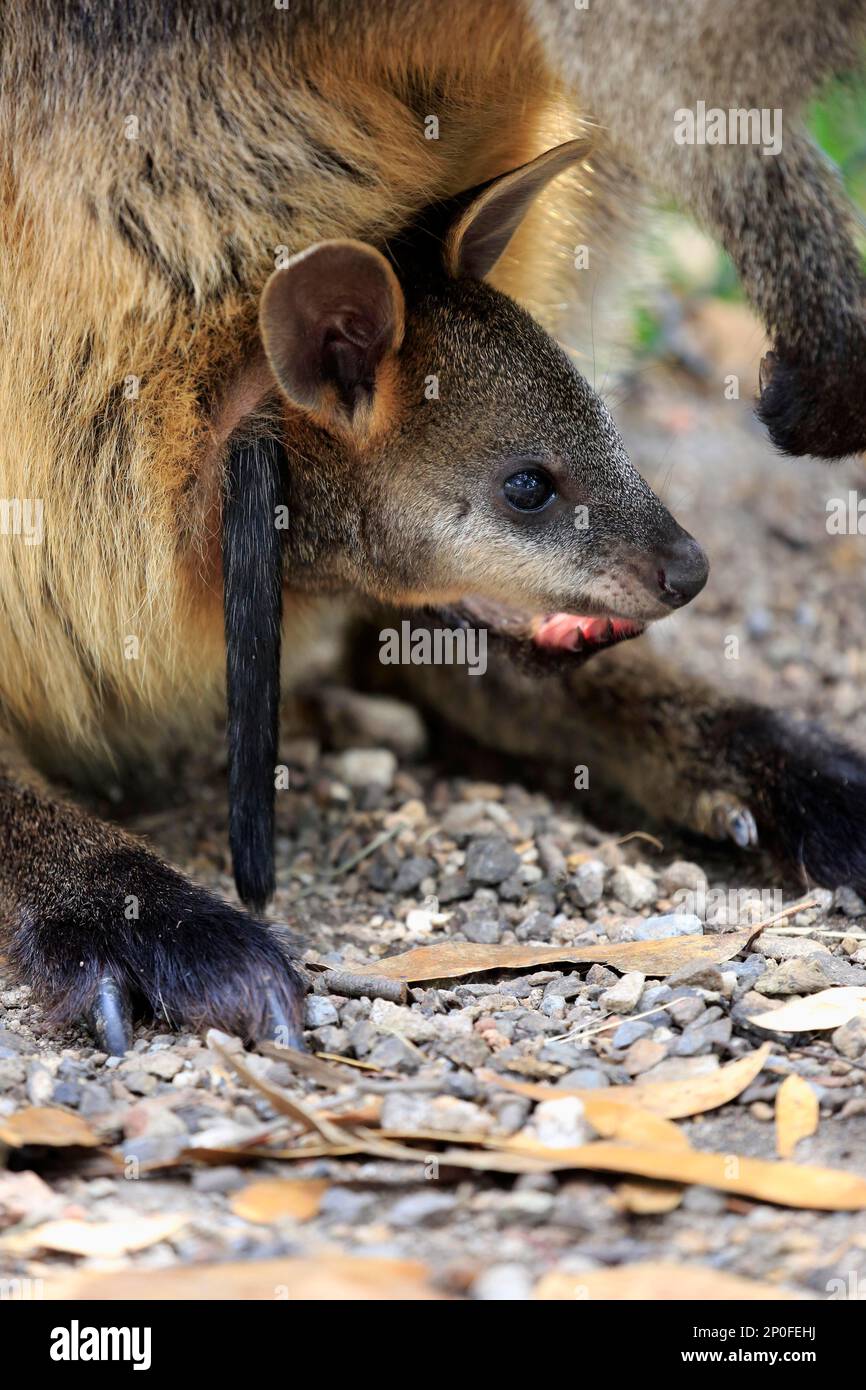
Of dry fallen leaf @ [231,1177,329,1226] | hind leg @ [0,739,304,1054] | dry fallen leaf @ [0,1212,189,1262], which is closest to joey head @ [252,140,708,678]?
hind leg @ [0,739,304,1054]

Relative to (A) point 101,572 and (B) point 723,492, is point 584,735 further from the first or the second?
(B) point 723,492

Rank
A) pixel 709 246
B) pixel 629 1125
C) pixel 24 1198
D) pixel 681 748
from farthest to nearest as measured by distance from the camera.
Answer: pixel 709 246 → pixel 681 748 → pixel 629 1125 → pixel 24 1198

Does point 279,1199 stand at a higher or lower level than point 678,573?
lower

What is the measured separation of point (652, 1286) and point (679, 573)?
170cm

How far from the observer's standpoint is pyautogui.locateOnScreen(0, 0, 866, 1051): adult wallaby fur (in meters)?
3.03

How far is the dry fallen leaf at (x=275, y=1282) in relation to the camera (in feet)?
6.93

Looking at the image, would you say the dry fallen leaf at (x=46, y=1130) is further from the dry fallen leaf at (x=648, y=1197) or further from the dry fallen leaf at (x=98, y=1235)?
the dry fallen leaf at (x=648, y=1197)

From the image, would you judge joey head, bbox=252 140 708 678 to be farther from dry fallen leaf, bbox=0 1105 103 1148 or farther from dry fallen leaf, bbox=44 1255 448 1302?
dry fallen leaf, bbox=44 1255 448 1302

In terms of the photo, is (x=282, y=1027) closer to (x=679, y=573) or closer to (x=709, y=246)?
(x=679, y=573)

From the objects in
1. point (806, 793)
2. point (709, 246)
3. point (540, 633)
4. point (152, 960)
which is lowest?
point (152, 960)

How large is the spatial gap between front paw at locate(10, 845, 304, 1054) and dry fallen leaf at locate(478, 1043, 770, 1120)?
0.52 metres

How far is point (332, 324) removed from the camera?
3.29 meters

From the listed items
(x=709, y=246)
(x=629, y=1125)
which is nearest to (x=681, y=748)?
(x=629, y=1125)

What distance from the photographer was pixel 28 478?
3432mm
